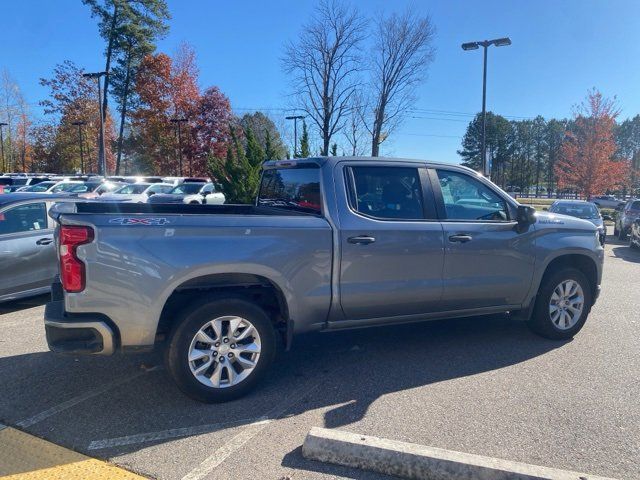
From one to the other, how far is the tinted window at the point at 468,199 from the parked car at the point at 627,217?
48.2 ft

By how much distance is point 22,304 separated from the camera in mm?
6734

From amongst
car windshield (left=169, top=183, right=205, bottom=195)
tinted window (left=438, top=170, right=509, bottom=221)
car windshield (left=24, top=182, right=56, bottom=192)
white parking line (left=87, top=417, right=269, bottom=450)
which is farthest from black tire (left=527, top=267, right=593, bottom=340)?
car windshield (left=24, top=182, right=56, bottom=192)

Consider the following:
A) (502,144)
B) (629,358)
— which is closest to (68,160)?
(629,358)

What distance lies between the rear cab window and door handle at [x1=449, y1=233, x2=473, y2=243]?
129 cm

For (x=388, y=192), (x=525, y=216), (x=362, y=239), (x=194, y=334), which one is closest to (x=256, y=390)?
(x=194, y=334)

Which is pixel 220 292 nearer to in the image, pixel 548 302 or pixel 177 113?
pixel 548 302

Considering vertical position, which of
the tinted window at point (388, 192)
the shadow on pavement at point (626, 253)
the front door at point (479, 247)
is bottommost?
the shadow on pavement at point (626, 253)

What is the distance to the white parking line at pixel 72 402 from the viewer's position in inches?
136

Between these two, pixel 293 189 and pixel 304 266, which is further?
pixel 293 189

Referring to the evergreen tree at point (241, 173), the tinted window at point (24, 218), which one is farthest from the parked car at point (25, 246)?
the evergreen tree at point (241, 173)

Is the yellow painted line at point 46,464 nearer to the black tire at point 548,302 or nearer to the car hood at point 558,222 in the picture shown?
the black tire at point 548,302

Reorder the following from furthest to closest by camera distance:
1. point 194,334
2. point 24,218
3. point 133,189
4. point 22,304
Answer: point 133,189, point 22,304, point 24,218, point 194,334

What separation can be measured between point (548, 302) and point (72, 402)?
15.0 ft

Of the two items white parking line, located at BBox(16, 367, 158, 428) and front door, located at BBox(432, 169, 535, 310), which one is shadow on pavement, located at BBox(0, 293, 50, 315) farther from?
front door, located at BBox(432, 169, 535, 310)
